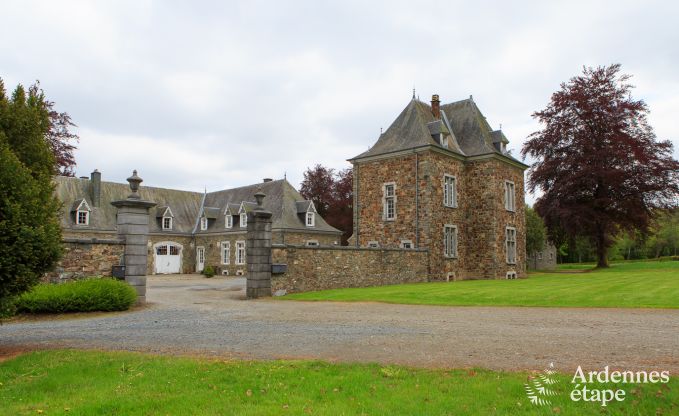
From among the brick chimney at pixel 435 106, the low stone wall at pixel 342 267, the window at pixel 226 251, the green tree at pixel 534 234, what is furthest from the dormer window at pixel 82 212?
the green tree at pixel 534 234

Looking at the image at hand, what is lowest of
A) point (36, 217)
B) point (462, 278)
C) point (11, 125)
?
point (462, 278)

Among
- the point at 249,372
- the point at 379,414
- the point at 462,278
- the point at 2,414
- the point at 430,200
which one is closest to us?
the point at 379,414

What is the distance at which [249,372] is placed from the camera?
604 cm

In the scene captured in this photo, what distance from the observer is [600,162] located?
32.4 meters

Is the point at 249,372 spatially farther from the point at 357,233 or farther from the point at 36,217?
the point at 357,233

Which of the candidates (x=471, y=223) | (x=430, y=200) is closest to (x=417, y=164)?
(x=430, y=200)

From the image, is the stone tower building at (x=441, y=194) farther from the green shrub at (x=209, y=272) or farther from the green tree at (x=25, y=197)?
the green tree at (x=25, y=197)

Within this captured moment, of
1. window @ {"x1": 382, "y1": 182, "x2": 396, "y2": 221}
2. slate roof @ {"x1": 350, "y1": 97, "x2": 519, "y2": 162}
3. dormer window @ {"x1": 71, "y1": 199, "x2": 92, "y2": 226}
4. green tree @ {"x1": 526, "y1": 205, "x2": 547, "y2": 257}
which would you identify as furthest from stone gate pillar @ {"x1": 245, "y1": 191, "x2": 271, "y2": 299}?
green tree @ {"x1": 526, "y1": 205, "x2": 547, "y2": 257}

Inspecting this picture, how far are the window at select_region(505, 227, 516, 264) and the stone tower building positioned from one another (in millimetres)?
58

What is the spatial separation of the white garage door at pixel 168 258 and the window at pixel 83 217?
5017 mm

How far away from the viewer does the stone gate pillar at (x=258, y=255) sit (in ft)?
55.4

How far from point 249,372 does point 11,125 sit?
224 inches

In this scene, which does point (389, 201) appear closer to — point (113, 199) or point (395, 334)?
point (395, 334)

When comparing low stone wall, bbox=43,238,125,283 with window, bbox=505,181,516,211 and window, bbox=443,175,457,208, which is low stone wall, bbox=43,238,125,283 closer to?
window, bbox=443,175,457,208
